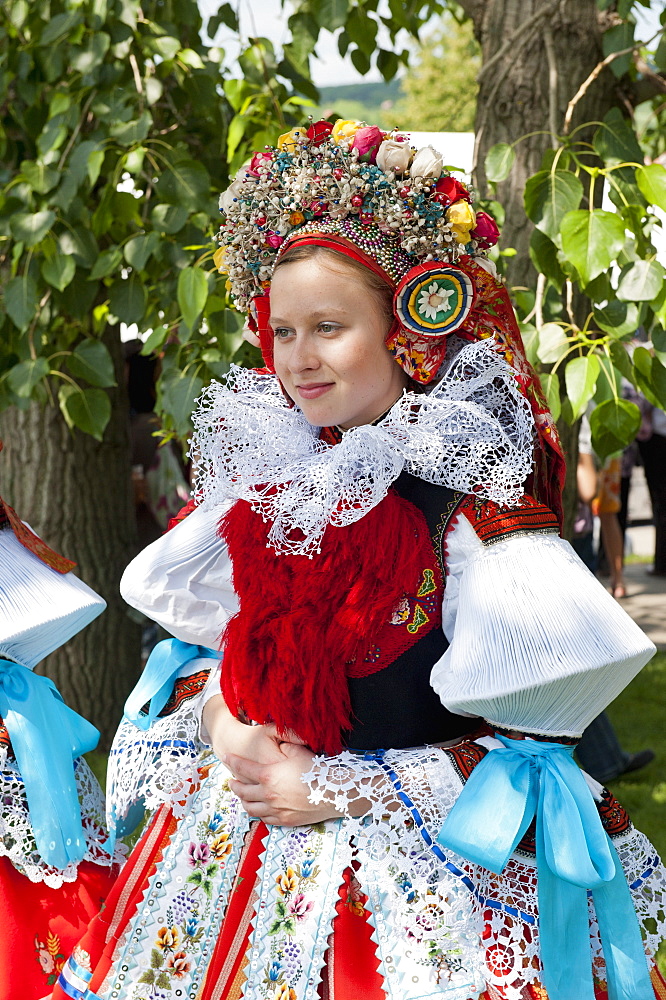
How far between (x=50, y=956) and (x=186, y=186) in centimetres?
184

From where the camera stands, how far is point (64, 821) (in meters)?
1.71

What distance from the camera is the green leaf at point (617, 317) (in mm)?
2283

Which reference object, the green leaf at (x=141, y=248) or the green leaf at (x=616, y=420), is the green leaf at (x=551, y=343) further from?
the green leaf at (x=141, y=248)

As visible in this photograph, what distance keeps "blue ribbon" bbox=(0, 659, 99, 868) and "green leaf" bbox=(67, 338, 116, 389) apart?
118 cm

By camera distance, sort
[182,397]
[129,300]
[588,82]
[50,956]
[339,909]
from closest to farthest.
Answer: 1. [339,909]
2. [50,956]
3. [588,82]
4. [182,397]
5. [129,300]

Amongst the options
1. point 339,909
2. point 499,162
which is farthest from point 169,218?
point 339,909

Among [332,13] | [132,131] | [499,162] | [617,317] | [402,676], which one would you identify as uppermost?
[332,13]

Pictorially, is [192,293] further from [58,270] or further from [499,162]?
[499,162]

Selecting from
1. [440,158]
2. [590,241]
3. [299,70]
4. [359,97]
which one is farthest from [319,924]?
[359,97]

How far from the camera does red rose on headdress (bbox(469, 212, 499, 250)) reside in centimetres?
150

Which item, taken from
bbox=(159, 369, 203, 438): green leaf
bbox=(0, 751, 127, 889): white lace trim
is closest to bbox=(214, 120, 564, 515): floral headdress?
bbox=(0, 751, 127, 889): white lace trim

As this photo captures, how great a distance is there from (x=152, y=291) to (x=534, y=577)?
194 cm

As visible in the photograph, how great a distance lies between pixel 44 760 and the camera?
172 cm

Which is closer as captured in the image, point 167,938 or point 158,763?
point 167,938
